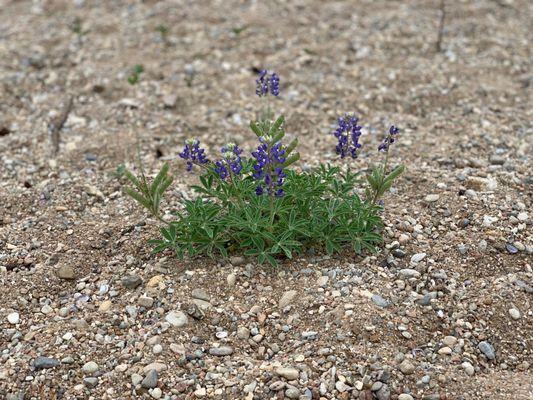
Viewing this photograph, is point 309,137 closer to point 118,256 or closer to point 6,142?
point 118,256

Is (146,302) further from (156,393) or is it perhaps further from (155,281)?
(156,393)

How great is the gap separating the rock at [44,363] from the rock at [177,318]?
0.56m

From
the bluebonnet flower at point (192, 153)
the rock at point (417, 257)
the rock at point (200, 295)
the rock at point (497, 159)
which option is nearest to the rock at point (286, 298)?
the rock at point (200, 295)

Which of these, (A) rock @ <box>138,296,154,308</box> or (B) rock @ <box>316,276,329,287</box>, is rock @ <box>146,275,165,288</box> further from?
(B) rock @ <box>316,276,329,287</box>

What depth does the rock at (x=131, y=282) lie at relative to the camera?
374 centimetres

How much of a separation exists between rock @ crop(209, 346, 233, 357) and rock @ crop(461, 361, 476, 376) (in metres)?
1.09

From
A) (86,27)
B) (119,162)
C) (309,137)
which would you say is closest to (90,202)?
(119,162)

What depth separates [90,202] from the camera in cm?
456

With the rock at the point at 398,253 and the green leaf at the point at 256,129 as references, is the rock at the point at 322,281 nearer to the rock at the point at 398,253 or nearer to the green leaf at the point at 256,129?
the rock at the point at 398,253

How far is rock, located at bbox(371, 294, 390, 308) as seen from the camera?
3.52 m

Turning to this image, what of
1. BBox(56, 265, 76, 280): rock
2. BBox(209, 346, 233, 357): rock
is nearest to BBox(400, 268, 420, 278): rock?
BBox(209, 346, 233, 357): rock

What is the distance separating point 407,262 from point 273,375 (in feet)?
3.44

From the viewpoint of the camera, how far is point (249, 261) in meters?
3.83

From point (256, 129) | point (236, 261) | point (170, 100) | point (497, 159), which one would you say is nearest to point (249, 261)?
point (236, 261)
